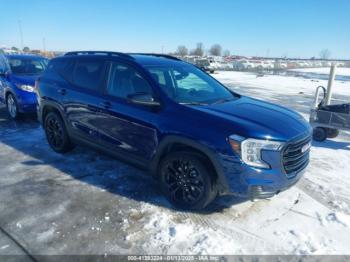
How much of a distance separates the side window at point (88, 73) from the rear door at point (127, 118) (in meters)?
0.27

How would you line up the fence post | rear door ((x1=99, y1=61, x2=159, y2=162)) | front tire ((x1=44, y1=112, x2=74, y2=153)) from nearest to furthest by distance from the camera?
rear door ((x1=99, y1=61, x2=159, y2=162))
front tire ((x1=44, y1=112, x2=74, y2=153))
the fence post

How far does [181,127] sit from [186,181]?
27.7 inches

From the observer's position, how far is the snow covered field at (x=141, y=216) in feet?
10.4

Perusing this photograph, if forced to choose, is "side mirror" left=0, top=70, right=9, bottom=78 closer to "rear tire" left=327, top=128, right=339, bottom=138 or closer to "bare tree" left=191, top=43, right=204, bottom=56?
"rear tire" left=327, top=128, right=339, bottom=138

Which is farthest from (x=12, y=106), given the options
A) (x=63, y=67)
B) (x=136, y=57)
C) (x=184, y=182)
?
(x=184, y=182)

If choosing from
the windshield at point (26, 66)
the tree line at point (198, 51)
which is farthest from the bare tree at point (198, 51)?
the windshield at point (26, 66)

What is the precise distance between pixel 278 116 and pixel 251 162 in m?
0.94

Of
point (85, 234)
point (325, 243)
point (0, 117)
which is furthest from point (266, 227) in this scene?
point (0, 117)

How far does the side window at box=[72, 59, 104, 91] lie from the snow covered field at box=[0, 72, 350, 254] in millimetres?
1382

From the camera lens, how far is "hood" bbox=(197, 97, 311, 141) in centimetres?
330

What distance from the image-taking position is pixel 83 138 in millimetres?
4980

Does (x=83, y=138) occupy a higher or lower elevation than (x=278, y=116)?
lower

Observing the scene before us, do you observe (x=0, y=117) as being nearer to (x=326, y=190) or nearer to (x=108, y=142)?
(x=108, y=142)

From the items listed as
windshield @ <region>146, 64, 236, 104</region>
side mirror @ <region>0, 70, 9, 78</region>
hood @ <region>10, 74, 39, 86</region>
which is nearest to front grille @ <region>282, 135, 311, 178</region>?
windshield @ <region>146, 64, 236, 104</region>
